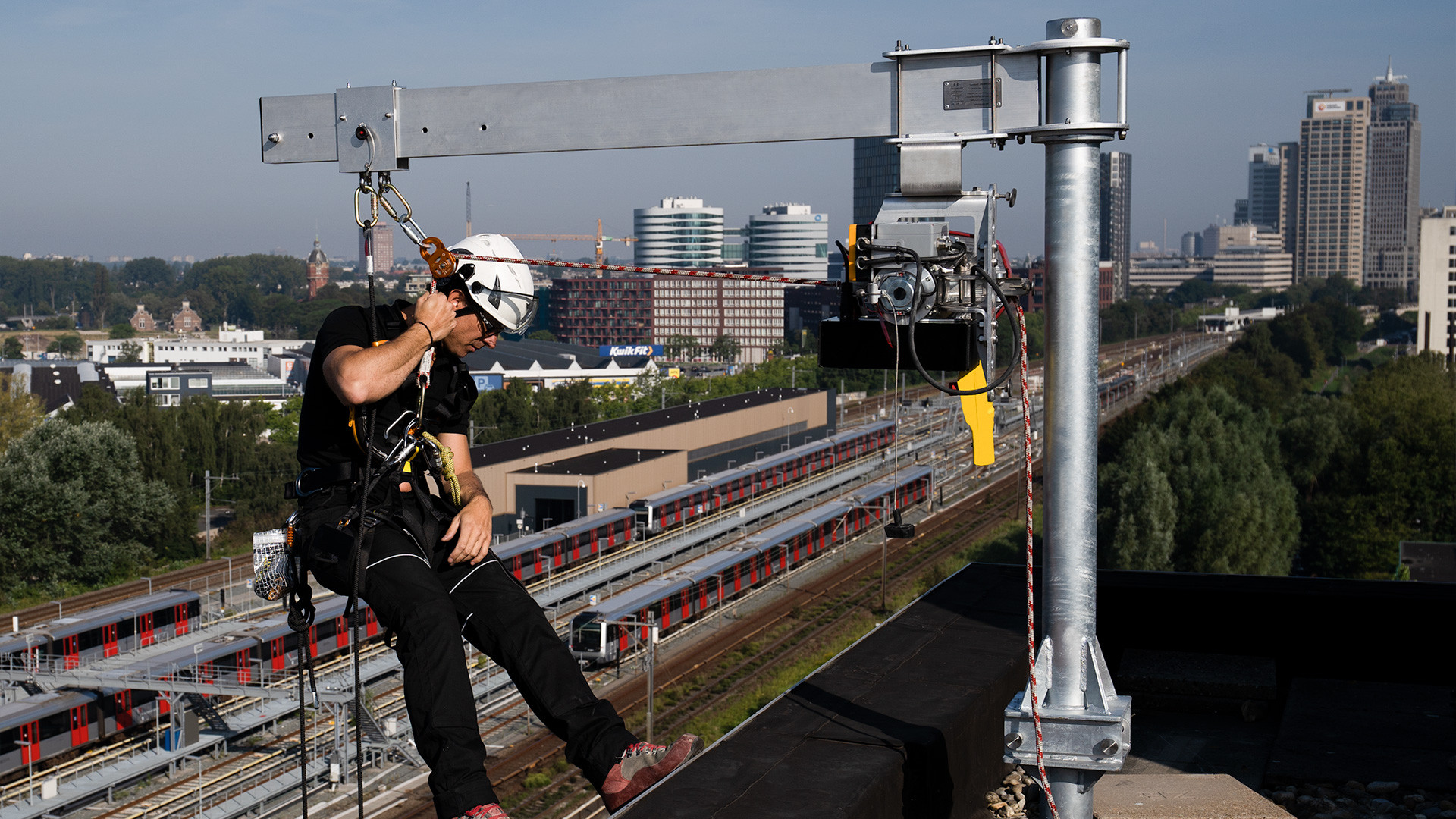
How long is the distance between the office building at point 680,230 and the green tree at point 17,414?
82.0m

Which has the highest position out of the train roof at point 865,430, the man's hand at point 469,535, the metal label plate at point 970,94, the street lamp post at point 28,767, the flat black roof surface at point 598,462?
the metal label plate at point 970,94

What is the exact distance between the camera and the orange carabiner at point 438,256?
2980 mm

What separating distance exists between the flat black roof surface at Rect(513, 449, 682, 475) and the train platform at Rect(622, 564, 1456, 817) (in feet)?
72.2

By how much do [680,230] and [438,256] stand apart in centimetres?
11462

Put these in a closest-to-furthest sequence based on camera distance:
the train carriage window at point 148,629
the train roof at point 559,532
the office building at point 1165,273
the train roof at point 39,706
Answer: the train roof at point 39,706 → the train carriage window at point 148,629 → the train roof at point 559,532 → the office building at point 1165,273

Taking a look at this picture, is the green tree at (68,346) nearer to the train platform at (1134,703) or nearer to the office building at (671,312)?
the office building at (671,312)

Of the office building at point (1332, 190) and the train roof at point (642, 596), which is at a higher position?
the office building at point (1332, 190)

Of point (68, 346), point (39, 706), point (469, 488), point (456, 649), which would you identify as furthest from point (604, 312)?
point (456, 649)

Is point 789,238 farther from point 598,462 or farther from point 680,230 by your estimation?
point 598,462

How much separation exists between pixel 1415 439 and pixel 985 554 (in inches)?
488

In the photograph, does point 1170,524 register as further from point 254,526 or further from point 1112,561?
point 254,526

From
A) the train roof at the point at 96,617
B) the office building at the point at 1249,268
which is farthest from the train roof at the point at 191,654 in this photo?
the office building at the point at 1249,268

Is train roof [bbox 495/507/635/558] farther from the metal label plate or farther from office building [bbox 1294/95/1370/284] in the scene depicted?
office building [bbox 1294/95/1370/284]

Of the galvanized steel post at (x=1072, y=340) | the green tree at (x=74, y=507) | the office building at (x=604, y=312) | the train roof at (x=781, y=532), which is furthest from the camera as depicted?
the office building at (x=604, y=312)
